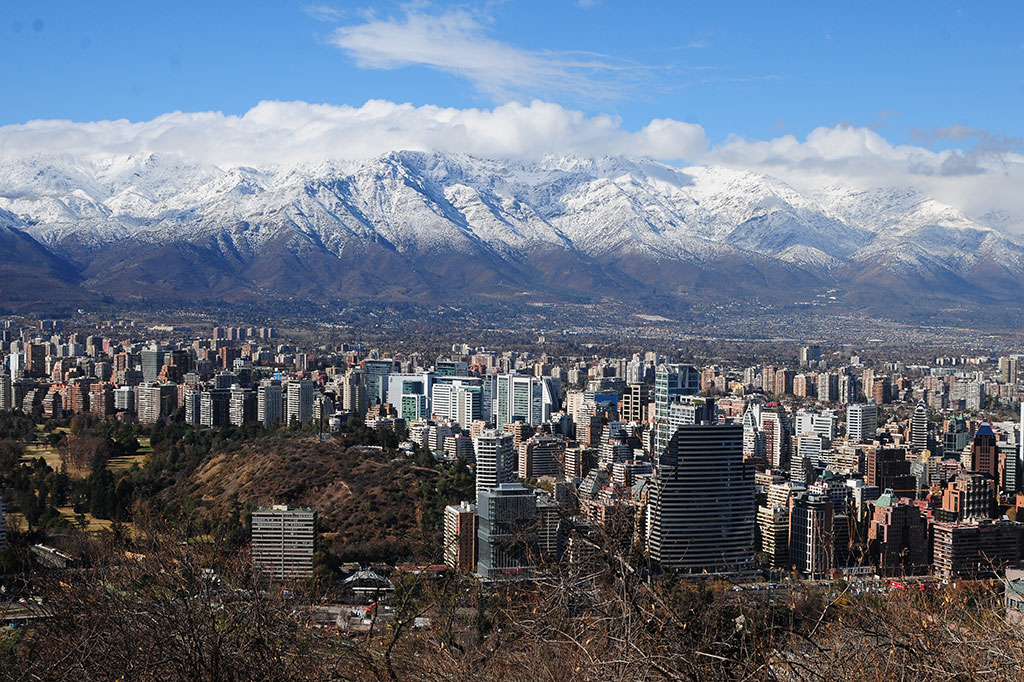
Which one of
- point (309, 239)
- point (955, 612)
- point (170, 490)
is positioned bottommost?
point (170, 490)

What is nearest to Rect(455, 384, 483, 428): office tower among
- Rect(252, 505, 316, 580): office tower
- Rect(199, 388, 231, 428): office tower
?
Rect(199, 388, 231, 428): office tower

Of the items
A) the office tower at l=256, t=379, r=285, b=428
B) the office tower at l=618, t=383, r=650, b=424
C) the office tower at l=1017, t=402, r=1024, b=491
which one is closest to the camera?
the office tower at l=1017, t=402, r=1024, b=491

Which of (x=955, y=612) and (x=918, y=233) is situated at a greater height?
(x=918, y=233)

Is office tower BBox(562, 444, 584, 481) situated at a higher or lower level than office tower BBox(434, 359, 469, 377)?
lower

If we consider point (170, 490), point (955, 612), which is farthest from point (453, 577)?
point (170, 490)

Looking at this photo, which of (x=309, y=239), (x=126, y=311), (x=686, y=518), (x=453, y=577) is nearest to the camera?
(x=453, y=577)

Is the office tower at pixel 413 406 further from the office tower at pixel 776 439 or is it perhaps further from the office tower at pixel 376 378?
the office tower at pixel 776 439

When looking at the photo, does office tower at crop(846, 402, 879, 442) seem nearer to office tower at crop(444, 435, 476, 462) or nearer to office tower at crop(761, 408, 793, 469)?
office tower at crop(761, 408, 793, 469)

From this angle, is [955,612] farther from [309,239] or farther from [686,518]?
[309,239]
